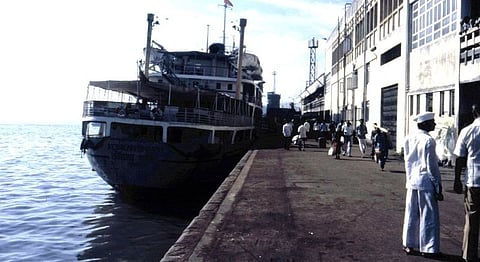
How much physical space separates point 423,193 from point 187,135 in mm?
14092

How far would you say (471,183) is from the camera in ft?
17.6

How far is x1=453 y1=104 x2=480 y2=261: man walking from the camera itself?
5.29 meters

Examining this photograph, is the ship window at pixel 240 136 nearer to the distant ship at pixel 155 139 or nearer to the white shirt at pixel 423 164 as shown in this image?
the distant ship at pixel 155 139

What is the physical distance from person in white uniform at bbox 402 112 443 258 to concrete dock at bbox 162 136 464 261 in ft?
0.62

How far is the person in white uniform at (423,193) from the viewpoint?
217 inches

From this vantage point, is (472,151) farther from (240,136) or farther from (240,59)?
(240,59)

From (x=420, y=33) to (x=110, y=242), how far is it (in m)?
15.2

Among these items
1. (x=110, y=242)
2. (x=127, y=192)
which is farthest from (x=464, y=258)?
(x=127, y=192)

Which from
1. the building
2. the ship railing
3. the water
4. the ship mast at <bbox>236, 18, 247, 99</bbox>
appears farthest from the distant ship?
the building

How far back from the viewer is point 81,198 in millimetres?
20531

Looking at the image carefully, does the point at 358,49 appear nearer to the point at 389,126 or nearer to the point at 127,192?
the point at 389,126

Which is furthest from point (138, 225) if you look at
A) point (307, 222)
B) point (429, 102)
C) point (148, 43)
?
point (148, 43)

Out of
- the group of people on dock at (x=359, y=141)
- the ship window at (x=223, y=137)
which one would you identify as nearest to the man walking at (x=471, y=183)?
the group of people on dock at (x=359, y=141)

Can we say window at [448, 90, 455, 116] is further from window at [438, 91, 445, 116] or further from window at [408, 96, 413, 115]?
window at [408, 96, 413, 115]
